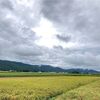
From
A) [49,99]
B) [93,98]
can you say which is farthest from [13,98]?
[93,98]

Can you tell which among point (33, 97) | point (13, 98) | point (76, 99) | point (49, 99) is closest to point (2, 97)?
A: point (13, 98)

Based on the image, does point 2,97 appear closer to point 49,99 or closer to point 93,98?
point 49,99

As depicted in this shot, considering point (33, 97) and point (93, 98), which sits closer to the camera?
point (33, 97)

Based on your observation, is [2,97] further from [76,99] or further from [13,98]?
[76,99]

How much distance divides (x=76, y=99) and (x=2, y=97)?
9820mm

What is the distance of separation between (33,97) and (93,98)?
8485 mm

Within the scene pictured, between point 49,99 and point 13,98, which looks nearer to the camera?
point 13,98

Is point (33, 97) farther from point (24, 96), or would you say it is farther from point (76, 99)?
point (76, 99)

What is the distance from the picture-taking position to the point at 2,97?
1227 inches

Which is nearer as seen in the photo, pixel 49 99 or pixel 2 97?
pixel 2 97

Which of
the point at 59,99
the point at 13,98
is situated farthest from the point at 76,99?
the point at 13,98

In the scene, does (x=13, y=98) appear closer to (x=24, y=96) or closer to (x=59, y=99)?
(x=24, y=96)

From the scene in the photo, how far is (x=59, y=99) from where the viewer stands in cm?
3316

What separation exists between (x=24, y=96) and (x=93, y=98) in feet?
31.6
